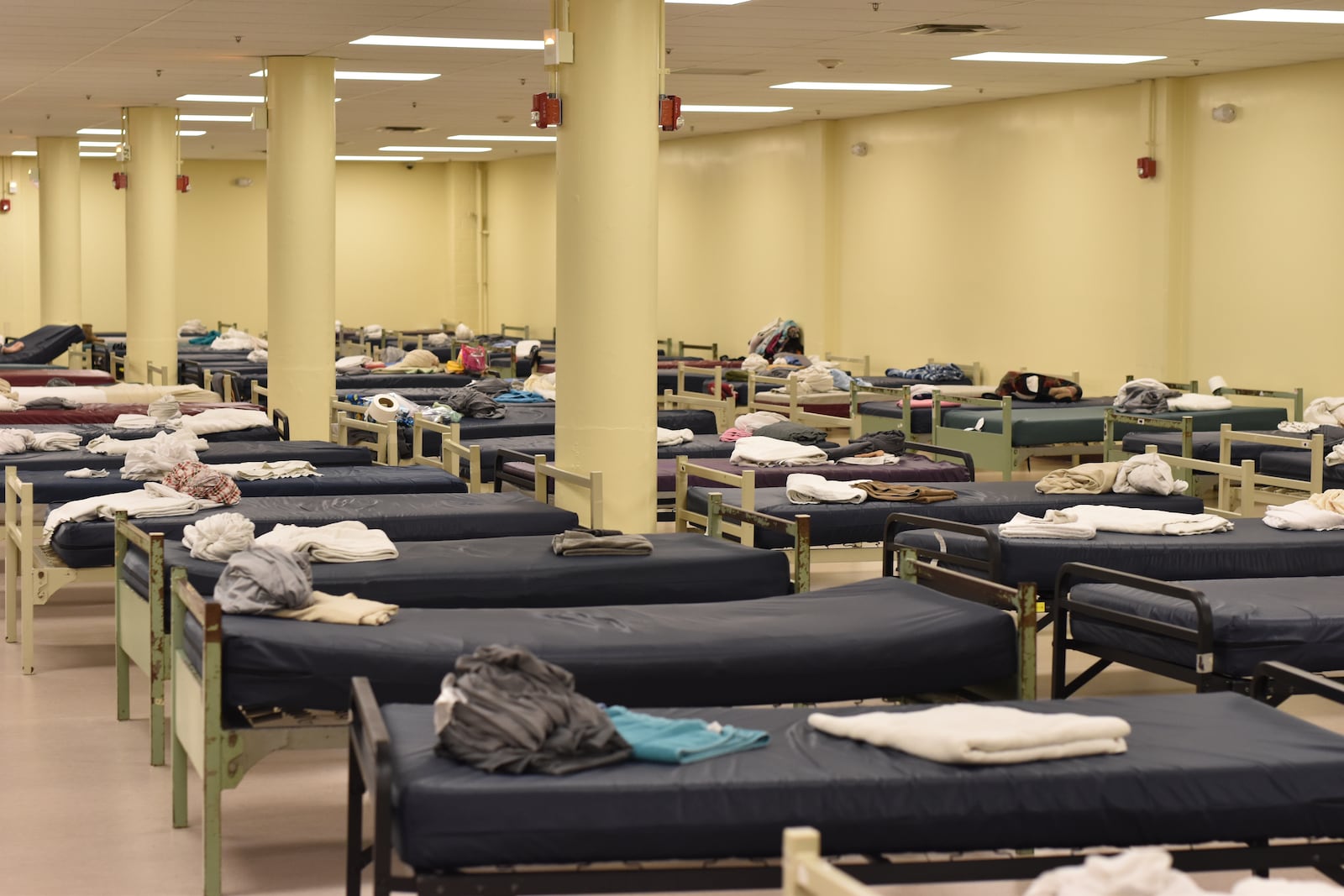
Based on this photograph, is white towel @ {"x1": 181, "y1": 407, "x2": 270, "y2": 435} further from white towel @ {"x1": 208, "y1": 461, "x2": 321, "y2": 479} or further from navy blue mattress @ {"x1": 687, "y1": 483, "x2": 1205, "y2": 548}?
navy blue mattress @ {"x1": 687, "y1": 483, "x2": 1205, "y2": 548}

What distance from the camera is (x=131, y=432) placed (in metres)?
10.0

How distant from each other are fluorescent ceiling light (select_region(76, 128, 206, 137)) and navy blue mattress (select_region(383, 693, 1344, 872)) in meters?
16.4

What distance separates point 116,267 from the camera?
2414cm

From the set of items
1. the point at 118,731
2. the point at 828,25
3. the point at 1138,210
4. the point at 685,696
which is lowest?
the point at 118,731

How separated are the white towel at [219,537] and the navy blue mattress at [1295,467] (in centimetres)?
616

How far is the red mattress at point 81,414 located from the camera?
11484 millimetres

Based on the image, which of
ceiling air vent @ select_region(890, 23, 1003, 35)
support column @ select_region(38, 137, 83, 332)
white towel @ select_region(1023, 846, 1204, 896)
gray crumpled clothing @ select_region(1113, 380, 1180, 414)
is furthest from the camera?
support column @ select_region(38, 137, 83, 332)

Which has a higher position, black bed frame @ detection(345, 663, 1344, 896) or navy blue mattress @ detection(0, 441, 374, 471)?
navy blue mattress @ detection(0, 441, 374, 471)

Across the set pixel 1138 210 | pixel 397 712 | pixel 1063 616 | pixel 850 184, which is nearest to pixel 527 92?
pixel 850 184

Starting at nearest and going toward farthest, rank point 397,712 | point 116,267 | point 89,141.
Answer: point 397,712, point 89,141, point 116,267

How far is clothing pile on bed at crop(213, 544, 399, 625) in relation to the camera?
474 cm

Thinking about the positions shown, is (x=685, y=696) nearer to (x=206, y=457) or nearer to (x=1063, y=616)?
(x=1063, y=616)

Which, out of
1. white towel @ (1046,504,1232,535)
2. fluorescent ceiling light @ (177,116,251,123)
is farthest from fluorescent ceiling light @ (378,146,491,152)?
white towel @ (1046,504,1232,535)

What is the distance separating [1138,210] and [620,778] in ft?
36.8
